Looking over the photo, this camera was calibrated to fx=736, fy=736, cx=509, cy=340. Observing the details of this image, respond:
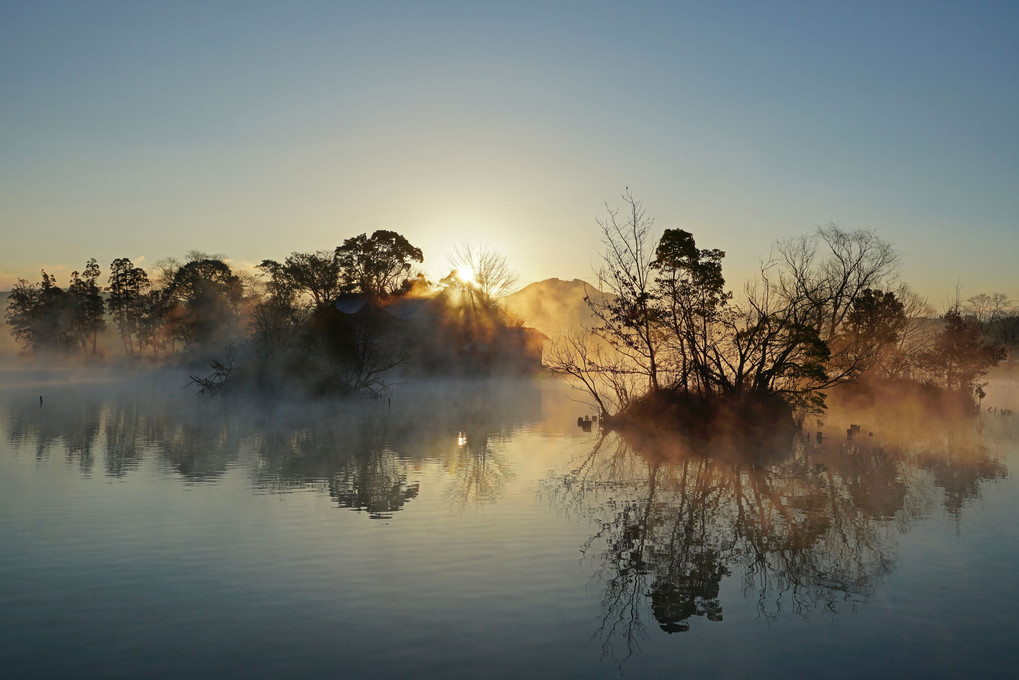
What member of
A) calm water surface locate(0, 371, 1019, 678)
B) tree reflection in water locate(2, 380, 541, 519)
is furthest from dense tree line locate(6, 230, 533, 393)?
calm water surface locate(0, 371, 1019, 678)

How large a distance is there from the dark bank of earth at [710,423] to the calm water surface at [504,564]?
7.11 ft

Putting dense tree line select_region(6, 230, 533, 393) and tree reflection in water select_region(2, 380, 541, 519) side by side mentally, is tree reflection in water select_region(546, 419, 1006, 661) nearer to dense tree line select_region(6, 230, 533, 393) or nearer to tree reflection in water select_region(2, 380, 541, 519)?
tree reflection in water select_region(2, 380, 541, 519)

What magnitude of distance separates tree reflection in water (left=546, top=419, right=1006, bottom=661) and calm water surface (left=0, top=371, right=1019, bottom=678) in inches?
2.3

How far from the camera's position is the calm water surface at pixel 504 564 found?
7375 millimetres

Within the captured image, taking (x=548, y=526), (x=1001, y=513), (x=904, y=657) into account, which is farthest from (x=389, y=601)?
(x=1001, y=513)

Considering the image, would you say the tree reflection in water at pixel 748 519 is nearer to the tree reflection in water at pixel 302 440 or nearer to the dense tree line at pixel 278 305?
the tree reflection in water at pixel 302 440

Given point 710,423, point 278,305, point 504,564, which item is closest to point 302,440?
point 710,423

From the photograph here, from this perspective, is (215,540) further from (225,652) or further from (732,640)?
(732,640)

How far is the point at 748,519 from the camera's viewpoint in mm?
13609

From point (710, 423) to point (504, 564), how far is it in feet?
57.3

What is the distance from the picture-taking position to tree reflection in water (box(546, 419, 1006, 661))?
9.16 meters

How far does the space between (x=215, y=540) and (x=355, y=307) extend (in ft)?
202

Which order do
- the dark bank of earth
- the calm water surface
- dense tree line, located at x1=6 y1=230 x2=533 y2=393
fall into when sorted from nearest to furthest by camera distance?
the calm water surface < the dark bank of earth < dense tree line, located at x1=6 y1=230 x2=533 y2=393

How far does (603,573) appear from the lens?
10.1 m
